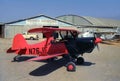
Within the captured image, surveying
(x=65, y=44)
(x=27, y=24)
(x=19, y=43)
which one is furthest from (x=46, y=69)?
(x=27, y=24)

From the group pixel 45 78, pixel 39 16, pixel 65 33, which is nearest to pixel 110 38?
pixel 39 16

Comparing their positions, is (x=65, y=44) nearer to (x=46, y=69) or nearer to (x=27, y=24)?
(x=46, y=69)

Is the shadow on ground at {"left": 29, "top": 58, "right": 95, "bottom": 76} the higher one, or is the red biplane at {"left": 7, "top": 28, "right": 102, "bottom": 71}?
the red biplane at {"left": 7, "top": 28, "right": 102, "bottom": 71}

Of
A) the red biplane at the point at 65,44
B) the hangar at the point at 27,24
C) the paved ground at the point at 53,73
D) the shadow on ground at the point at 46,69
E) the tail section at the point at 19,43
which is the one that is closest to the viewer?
the paved ground at the point at 53,73

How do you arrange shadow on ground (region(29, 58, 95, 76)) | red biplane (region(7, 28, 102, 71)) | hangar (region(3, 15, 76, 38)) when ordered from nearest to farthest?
1. shadow on ground (region(29, 58, 95, 76))
2. red biplane (region(7, 28, 102, 71))
3. hangar (region(3, 15, 76, 38))

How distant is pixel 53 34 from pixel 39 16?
1401 inches

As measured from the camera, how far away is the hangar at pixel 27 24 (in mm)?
47406

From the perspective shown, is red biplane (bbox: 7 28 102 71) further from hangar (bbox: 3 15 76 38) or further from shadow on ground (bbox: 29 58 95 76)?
hangar (bbox: 3 15 76 38)

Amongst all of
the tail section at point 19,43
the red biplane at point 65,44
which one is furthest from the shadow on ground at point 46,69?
the tail section at point 19,43

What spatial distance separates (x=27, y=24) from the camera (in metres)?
48.3

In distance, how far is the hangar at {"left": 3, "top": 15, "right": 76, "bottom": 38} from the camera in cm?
4741

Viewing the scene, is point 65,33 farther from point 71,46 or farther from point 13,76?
point 13,76

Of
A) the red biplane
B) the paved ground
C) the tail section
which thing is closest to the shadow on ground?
the paved ground

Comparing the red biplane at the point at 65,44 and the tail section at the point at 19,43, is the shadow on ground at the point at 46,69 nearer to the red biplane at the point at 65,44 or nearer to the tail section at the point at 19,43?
the red biplane at the point at 65,44
